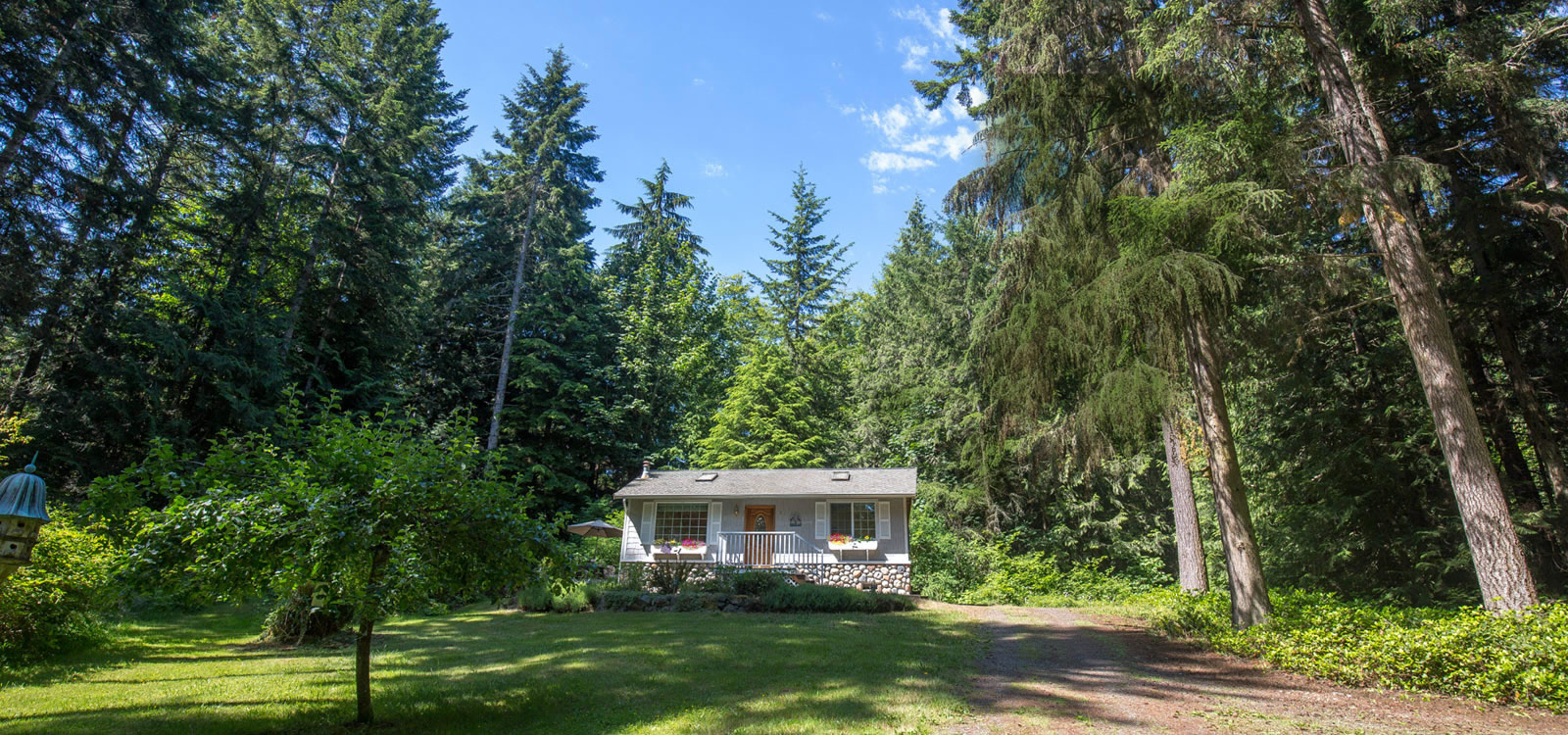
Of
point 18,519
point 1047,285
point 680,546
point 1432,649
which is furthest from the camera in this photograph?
point 680,546

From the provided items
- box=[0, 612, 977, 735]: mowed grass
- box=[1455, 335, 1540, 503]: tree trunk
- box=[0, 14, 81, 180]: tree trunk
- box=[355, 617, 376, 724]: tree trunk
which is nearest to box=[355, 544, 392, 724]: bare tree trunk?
box=[355, 617, 376, 724]: tree trunk

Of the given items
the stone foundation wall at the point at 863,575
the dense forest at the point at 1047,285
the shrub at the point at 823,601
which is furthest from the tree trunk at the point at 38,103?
the stone foundation wall at the point at 863,575

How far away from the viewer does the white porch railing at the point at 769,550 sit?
53.0 feet

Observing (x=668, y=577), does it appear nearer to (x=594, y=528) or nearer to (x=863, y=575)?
(x=594, y=528)

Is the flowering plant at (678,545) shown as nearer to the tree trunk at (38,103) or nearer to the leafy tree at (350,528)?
the leafy tree at (350,528)

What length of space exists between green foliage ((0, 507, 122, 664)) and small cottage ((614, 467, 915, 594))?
A: 404 inches

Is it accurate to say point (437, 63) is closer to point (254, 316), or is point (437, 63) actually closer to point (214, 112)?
point (214, 112)

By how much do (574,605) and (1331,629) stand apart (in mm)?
11360

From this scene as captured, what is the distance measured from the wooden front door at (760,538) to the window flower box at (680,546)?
1.21 m

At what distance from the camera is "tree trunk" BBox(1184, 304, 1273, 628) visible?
782 centimetres

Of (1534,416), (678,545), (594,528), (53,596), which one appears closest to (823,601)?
(678,545)

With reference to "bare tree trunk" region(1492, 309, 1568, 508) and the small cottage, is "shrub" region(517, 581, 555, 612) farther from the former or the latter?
"bare tree trunk" region(1492, 309, 1568, 508)

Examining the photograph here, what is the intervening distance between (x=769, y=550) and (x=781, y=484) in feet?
5.56

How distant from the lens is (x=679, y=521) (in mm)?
17734
